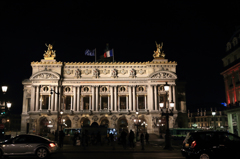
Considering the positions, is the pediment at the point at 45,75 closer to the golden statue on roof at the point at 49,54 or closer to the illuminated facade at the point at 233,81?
the golden statue on roof at the point at 49,54

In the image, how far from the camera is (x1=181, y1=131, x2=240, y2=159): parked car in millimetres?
16281

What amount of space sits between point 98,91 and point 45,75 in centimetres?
1548

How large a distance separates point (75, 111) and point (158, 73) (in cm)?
2530

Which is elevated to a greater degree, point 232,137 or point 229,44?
point 229,44

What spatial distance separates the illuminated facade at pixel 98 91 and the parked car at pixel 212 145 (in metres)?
53.2

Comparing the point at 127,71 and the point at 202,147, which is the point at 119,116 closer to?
the point at 127,71

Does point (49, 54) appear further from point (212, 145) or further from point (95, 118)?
point (212, 145)

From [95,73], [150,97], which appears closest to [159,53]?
[150,97]

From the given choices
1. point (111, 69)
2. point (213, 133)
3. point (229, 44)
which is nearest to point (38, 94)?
point (111, 69)

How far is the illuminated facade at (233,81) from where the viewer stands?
51.9 m

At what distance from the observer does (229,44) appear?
5722 centimetres

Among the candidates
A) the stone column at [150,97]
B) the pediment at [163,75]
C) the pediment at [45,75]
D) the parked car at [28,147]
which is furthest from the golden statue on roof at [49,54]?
the parked car at [28,147]

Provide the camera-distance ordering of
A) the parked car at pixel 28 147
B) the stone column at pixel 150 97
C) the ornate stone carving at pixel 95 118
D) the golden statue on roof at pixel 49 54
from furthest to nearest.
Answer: the golden statue on roof at pixel 49 54 → the stone column at pixel 150 97 → the ornate stone carving at pixel 95 118 → the parked car at pixel 28 147

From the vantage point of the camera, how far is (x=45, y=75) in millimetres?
72875
